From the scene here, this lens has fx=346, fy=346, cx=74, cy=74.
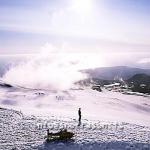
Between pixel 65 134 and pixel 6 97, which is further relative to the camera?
pixel 6 97

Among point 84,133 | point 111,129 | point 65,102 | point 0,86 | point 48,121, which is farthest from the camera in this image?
point 0,86

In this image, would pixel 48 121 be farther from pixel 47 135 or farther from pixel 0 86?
pixel 0 86

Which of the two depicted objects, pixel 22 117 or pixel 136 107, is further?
pixel 136 107

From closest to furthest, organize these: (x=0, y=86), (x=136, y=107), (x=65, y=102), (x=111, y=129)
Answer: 1. (x=111, y=129)
2. (x=65, y=102)
3. (x=136, y=107)
4. (x=0, y=86)

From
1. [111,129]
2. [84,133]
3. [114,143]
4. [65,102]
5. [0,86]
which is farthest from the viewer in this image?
[0,86]

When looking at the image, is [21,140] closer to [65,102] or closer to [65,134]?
[65,134]

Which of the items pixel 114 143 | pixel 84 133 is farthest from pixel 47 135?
pixel 114 143

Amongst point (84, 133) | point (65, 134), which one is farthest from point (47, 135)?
point (84, 133)

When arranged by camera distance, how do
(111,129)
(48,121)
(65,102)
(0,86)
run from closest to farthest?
(111,129) → (48,121) → (65,102) → (0,86)
